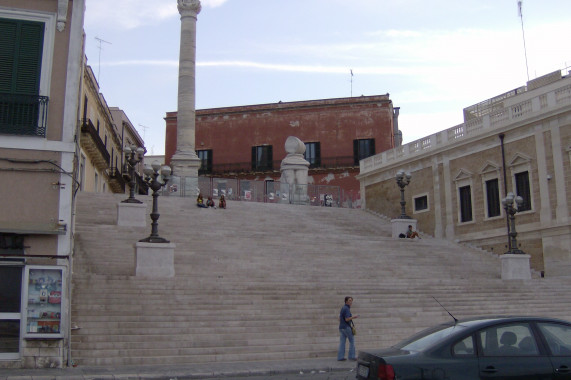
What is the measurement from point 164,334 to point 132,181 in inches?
429

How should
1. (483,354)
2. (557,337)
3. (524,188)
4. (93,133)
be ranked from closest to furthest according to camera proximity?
(483,354)
(557,337)
(524,188)
(93,133)

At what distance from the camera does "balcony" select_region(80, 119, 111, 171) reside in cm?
3647

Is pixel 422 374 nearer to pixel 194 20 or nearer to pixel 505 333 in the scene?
pixel 505 333

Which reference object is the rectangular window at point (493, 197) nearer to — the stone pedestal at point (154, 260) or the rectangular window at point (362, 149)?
the stone pedestal at point (154, 260)

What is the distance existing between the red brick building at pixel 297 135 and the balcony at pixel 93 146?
14.1 m

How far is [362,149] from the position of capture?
53.7 meters

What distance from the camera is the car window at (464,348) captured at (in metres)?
7.30

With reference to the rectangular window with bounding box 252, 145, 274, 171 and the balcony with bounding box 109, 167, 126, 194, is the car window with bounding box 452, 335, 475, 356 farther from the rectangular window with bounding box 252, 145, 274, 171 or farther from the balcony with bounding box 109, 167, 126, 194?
the rectangular window with bounding box 252, 145, 274, 171

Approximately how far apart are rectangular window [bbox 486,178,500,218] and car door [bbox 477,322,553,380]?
22.6 m

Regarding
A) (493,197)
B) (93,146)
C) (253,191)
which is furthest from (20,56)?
(93,146)

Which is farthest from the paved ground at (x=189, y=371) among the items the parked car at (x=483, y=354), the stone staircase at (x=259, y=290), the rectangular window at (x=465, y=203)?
the rectangular window at (x=465, y=203)

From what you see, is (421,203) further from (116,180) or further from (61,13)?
(116,180)

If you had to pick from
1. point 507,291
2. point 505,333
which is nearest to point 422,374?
point 505,333

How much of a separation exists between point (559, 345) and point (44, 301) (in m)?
9.24
